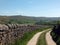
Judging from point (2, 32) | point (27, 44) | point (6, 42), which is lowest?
point (27, 44)

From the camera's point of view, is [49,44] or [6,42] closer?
[6,42]

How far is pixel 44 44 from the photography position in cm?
2205

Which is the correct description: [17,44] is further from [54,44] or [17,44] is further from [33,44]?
[54,44]

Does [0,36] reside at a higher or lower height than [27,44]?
higher

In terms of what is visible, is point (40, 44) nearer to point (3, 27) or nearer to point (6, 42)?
point (6, 42)

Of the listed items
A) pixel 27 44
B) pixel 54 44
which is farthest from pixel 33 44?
pixel 54 44

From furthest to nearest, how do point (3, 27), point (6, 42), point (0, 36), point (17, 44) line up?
point (17, 44) < point (6, 42) < point (0, 36) < point (3, 27)

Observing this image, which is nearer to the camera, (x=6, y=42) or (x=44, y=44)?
(x=6, y=42)

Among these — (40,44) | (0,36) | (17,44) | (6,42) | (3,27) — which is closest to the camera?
(3,27)

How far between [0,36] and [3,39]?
23.9 inches

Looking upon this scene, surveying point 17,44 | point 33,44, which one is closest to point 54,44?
point 33,44

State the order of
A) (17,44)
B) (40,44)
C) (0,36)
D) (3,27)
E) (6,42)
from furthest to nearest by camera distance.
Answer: (40,44), (17,44), (6,42), (0,36), (3,27)

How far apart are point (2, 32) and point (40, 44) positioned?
9687mm

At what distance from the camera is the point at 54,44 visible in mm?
22359
